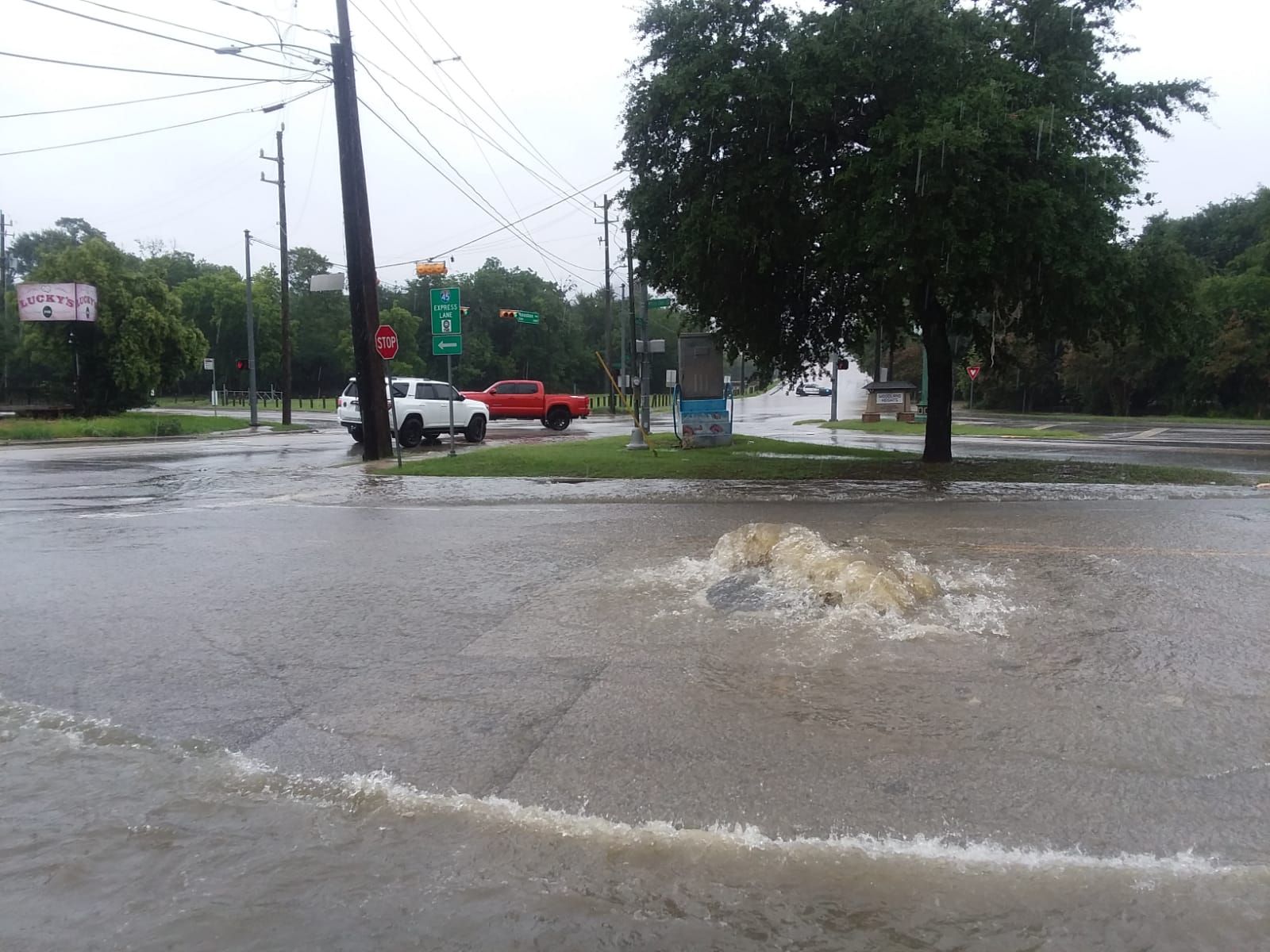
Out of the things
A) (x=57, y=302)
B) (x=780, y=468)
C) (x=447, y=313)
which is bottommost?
(x=780, y=468)

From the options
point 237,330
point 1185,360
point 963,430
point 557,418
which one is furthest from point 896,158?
point 237,330

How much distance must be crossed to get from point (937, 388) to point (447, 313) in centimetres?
1078

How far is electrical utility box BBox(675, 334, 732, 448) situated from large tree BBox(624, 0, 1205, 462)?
151 inches

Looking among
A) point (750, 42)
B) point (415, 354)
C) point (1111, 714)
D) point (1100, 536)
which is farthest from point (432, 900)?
point (415, 354)

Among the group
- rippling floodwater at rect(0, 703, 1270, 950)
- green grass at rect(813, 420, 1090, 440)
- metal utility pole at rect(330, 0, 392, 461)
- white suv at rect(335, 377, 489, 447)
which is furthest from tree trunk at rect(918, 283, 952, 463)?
rippling floodwater at rect(0, 703, 1270, 950)

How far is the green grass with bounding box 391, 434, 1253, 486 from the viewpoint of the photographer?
16562mm

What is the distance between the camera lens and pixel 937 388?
64.4 ft

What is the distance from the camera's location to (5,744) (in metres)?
4.66

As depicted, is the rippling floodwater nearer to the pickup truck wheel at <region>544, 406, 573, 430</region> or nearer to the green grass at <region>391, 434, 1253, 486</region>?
the green grass at <region>391, 434, 1253, 486</region>

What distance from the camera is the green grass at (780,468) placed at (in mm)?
16562

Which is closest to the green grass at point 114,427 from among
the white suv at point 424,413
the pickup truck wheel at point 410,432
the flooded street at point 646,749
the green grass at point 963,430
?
the white suv at point 424,413

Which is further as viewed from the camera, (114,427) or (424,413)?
(114,427)

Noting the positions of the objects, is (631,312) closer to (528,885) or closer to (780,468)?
(780,468)

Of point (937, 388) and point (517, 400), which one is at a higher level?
point (517, 400)
